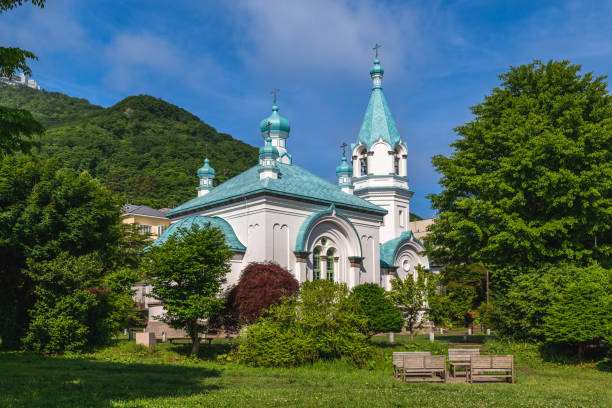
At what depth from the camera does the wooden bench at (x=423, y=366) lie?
43.6 ft

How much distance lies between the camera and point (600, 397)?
1129cm

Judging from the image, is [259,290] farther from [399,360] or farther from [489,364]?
[489,364]

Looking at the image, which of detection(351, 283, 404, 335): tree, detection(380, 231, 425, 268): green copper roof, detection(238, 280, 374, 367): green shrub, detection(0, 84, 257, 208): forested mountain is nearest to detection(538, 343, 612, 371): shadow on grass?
detection(238, 280, 374, 367): green shrub

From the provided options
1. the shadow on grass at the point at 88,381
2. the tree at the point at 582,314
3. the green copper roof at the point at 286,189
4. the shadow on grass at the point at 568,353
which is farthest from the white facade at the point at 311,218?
the tree at the point at 582,314

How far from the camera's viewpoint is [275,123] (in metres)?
38.3

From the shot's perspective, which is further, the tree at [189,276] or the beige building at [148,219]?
the beige building at [148,219]

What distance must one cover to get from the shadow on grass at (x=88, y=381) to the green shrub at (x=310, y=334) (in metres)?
1.91

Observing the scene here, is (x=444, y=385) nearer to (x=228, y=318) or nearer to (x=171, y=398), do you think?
(x=171, y=398)

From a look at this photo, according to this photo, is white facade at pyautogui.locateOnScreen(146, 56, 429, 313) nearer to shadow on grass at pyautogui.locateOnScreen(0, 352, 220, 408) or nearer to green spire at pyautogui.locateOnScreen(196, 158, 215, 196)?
green spire at pyautogui.locateOnScreen(196, 158, 215, 196)

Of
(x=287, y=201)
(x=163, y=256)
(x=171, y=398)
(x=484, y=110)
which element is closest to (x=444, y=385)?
(x=171, y=398)

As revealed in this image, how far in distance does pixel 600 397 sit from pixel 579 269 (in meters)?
8.94

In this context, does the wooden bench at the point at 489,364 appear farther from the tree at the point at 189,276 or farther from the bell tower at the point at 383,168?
the bell tower at the point at 383,168

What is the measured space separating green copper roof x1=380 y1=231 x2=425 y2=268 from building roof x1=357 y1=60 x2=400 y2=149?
6787 millimetres

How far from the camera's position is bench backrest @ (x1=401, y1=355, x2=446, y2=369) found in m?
13.3
